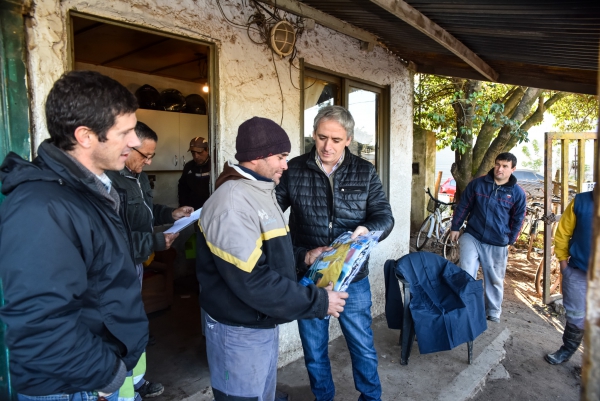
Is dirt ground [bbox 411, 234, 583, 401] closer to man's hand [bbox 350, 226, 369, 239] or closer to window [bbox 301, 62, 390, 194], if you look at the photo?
man's hand [bbox 350, 226, 369, 239]

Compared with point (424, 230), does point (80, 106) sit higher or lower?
higher

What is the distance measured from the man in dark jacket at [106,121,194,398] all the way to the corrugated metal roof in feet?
6.20

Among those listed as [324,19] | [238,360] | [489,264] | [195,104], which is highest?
[324,19]

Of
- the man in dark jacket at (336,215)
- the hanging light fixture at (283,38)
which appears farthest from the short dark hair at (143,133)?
the hanging light fixture at (283,38)

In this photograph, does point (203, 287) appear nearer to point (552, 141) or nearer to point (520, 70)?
point (520, 70)

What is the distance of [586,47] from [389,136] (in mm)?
2051

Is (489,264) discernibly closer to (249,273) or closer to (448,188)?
(249,273)

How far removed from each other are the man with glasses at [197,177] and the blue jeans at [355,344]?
252 centimetres

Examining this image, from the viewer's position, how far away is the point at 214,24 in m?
3.01

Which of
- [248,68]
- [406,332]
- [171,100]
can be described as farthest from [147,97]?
[406,332]

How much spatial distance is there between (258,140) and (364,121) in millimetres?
3048

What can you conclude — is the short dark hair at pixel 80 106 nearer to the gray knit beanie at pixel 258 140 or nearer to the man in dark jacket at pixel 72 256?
the man in dark jacket at pixel 72 256

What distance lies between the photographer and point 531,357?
4.16 m

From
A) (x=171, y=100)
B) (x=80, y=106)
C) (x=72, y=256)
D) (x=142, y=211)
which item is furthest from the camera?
(x=171, y=100)
